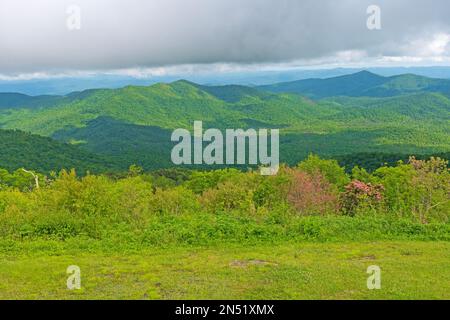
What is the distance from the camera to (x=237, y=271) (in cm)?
1139

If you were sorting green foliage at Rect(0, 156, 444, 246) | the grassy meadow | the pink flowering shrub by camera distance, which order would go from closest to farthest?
the grassy meadow → green foliage at Rect(0, 156, 444, 246) → the pink flowering shrub

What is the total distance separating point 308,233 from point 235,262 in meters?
3.61

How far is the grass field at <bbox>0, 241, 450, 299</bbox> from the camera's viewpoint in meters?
10.0

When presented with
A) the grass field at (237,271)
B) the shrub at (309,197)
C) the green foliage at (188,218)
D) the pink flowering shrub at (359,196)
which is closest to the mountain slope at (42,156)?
the shrub at (309,197)

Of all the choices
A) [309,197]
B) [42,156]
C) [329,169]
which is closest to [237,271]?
[309,197]

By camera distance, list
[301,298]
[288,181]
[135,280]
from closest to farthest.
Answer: [301,298] → [135,280] → [288,181]

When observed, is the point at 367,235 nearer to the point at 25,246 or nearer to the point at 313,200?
the point at 313,200

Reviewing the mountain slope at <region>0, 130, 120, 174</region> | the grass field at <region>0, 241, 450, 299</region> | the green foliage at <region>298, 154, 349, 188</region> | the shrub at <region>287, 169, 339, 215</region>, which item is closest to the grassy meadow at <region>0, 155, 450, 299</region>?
the grass field at <region>0, 241, 450, 299</region>

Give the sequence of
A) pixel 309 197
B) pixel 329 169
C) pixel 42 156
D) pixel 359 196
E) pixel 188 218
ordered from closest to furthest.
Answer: pixel 188 218 < pixel 359 196 < pixel 309 197 < pixel 329 169 < pixel 42 156

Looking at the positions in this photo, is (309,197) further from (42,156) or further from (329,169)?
(42,156)

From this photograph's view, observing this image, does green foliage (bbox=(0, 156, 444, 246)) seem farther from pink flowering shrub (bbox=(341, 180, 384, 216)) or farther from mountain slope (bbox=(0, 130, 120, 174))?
mountain slope (bbox=(0, 130, 120, 174))

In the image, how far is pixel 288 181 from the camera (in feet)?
A: 79.6
